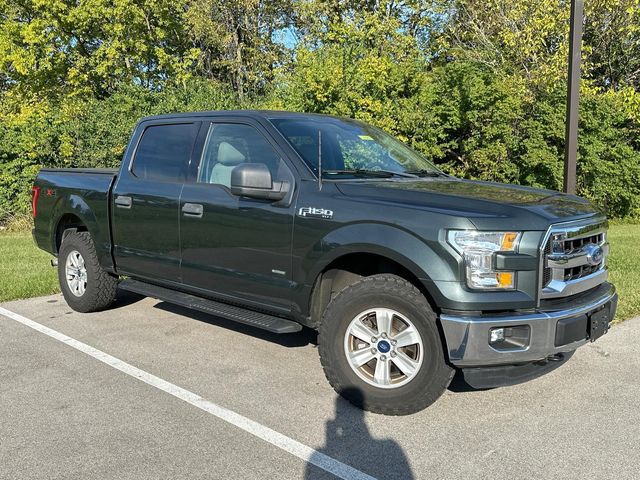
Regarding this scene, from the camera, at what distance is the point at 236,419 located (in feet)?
12.3

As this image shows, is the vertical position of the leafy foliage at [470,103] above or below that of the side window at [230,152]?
above

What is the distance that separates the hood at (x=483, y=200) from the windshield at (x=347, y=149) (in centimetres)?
29

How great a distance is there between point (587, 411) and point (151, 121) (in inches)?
174

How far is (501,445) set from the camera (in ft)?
11.2

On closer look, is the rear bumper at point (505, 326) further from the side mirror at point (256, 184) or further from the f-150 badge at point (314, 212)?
the side mirror at point (256, 184)

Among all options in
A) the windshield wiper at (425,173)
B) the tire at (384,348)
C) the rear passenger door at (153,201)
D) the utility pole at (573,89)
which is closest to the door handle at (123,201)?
the rear passenger door at (153,201)

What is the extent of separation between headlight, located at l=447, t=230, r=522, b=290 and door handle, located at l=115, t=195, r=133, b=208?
128 inches

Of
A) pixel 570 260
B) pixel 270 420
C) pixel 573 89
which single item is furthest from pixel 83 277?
pixel 573 89

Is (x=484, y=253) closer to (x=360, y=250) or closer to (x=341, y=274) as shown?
(x=360, y=250)

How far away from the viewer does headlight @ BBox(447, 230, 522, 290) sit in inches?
136

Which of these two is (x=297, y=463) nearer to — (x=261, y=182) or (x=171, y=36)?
(x=261, y=182)

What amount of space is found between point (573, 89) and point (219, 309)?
5072mm

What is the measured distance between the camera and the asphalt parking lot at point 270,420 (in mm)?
3184

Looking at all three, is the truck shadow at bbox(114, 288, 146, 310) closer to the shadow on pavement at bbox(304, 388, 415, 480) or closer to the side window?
the side window
